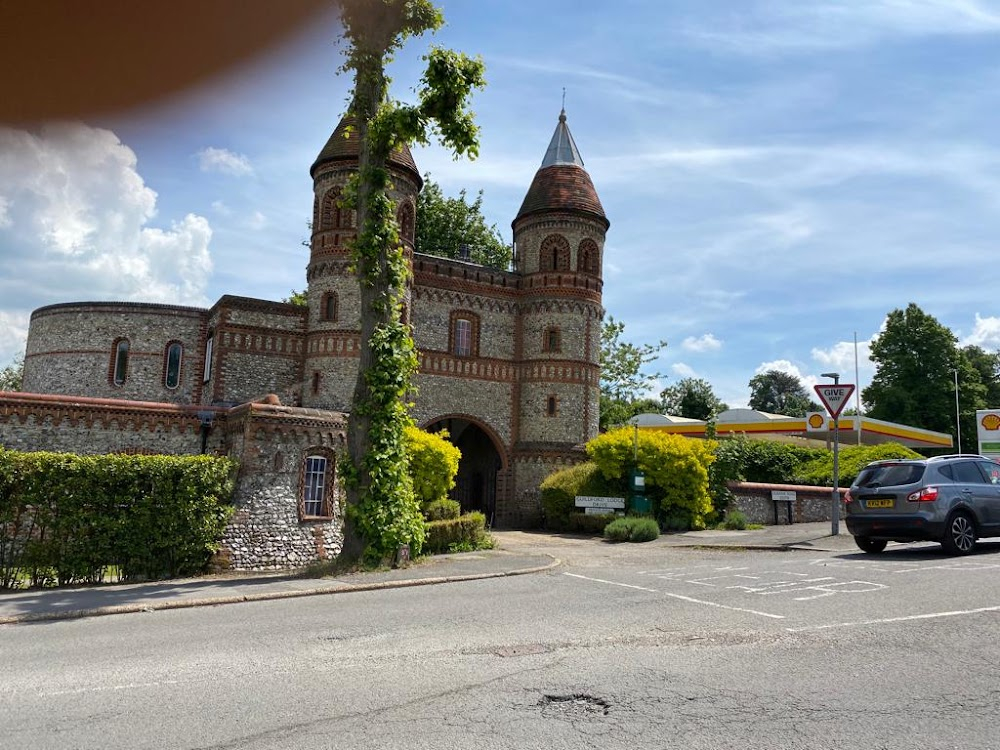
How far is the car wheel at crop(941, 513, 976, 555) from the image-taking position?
12938 millimetres

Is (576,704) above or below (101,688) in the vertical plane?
above

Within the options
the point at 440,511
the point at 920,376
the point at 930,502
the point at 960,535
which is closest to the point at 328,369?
the point at 440,511

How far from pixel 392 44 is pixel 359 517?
352 inches

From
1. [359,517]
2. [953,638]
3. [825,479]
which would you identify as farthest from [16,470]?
[825,479]

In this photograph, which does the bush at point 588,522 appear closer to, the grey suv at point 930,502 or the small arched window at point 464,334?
the small arched window at point 464,334

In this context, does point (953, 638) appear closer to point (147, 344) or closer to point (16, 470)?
point (16, 470)

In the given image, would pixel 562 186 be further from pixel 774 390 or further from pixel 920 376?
pixel 774 390

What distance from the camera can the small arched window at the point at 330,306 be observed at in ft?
90.2

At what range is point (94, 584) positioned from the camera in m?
12.3

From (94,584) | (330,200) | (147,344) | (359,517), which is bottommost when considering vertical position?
(94,584)

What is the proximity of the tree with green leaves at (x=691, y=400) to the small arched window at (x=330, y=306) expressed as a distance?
4349 centimetres

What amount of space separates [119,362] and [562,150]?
2038cm

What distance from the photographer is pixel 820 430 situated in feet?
149

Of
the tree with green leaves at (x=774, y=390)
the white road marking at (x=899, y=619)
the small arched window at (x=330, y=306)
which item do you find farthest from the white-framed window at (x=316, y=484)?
the tree with green leaves at (x=774, y=390)
